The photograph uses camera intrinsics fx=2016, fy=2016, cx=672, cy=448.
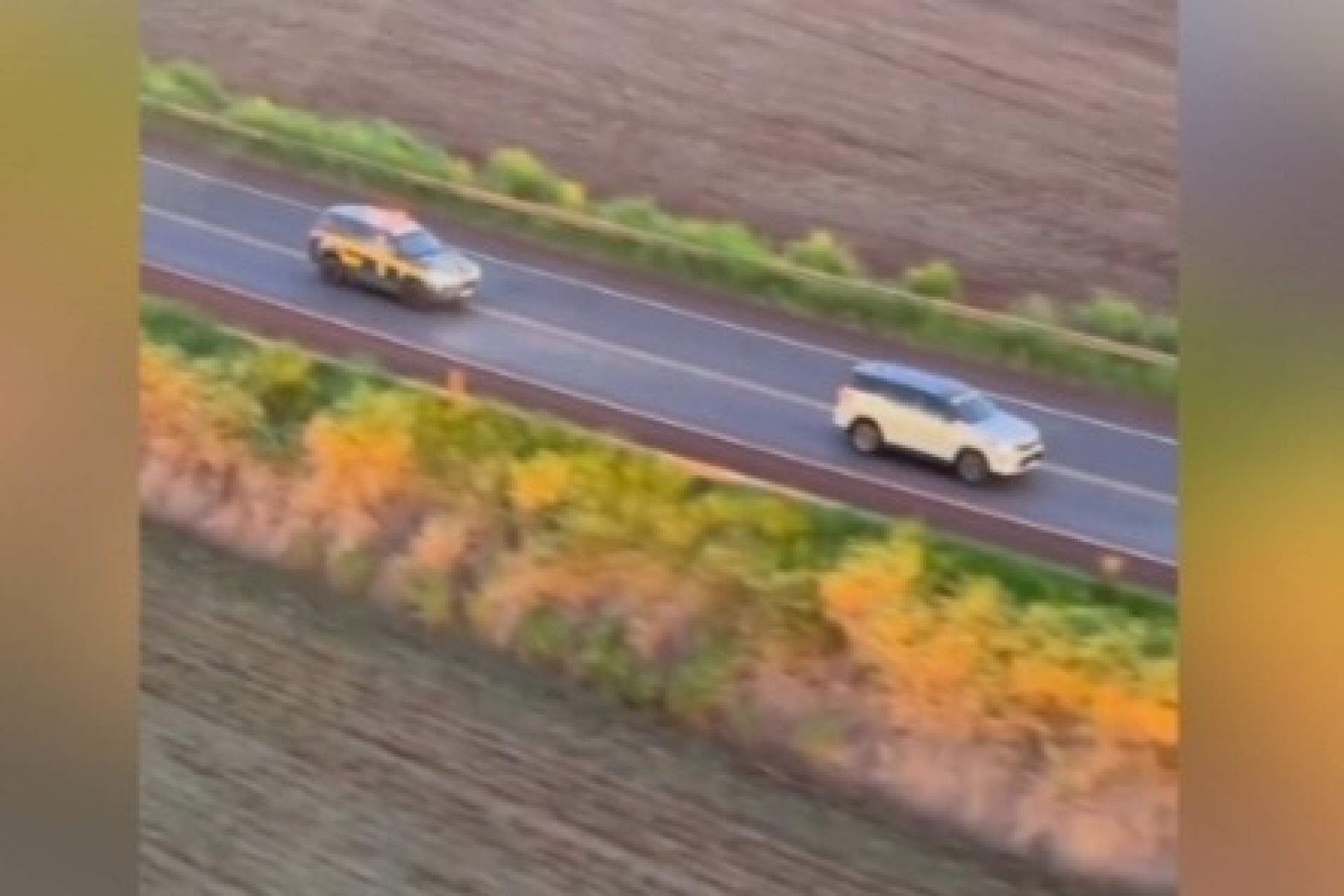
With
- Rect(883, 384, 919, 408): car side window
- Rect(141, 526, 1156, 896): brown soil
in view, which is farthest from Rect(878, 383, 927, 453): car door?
Rect(141, 526, 1156, 896): brown soil

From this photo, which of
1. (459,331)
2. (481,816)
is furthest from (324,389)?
(481,816)

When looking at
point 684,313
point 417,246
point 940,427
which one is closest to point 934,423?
point 940,427

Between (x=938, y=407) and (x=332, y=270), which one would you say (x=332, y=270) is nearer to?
(x=332, y=270)

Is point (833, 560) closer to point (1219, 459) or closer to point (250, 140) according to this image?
point (1219, 459)

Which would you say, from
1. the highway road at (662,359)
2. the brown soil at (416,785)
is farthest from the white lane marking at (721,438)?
the brown soil at (416,785)

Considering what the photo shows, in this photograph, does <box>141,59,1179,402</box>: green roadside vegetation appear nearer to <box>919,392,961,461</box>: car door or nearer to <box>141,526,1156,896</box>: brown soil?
<box>919,392,961,461</box>: car door
